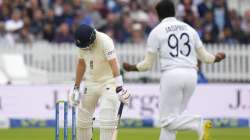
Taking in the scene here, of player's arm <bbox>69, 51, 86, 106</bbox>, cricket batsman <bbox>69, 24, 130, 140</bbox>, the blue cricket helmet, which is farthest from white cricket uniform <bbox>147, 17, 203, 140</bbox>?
player's arm <bbox>69, 51, 86, 106</bbox>

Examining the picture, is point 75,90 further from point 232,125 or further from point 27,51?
point 27,51

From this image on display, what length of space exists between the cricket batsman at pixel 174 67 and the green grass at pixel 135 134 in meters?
5.08

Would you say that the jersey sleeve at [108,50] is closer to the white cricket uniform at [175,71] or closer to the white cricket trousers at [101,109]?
the white cricket trousers at [101,109]

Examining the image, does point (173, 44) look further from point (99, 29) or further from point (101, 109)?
point (99, 29)

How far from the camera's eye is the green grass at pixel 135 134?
51.5 feet

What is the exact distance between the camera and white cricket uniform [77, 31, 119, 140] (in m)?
11.6

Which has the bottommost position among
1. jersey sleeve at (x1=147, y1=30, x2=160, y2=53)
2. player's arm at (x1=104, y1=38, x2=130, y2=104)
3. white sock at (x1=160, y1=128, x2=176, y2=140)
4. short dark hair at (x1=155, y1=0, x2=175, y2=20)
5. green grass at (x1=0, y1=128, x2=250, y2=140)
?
green grass at (x1=0, y1=128, x2=250, y2=140)

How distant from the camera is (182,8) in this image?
22.2 m

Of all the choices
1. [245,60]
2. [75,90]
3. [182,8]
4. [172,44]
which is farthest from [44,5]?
[172,44]

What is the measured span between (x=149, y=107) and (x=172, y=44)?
826 centimetres

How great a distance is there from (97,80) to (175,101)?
1758 mm

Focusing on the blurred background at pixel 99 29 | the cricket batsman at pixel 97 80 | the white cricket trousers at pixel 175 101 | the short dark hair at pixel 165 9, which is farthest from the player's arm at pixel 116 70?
the blurred background at pixel 99 29

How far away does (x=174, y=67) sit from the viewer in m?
10.3

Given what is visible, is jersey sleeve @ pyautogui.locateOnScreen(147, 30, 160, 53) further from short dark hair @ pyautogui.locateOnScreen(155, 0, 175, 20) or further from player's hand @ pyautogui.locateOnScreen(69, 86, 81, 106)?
player's hand @ pyautogui.locateOnScreen(69, 86, 81, 106)
